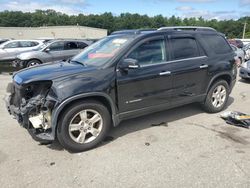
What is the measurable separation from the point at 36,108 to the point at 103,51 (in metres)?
1.58

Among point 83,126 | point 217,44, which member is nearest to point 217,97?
point 217,44

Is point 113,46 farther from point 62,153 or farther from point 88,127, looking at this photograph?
point 62,153

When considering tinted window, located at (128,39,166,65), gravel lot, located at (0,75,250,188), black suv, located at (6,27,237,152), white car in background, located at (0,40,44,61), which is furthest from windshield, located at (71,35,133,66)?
white car in background, located at (0,40,44,61)

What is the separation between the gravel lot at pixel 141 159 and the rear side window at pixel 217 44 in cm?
163

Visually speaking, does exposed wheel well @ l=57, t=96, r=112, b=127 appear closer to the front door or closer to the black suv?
the black suv

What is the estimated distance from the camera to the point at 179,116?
5.42 m

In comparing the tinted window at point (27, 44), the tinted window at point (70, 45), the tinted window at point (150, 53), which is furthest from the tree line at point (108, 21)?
the tinted window at point (150, 53)

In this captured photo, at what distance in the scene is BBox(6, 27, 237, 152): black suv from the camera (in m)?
3.64

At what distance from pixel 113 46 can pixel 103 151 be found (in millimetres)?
1857

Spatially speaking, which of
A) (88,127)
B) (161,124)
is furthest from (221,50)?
(88,127)

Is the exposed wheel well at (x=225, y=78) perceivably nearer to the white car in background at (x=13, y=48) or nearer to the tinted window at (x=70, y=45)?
the tinted window at (x=70, y=45)

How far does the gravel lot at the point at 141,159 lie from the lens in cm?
312

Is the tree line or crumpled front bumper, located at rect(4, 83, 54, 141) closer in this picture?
crumpled front bumper, located at rect(4, 83, 54, 141)

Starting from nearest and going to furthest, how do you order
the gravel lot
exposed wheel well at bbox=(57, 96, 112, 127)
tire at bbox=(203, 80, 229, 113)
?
1. the gravel lot
2. exposed wheel well at bbox=(57, 96, 112, 127)
3. tire at bbox=(203, 80, 229, 113)
